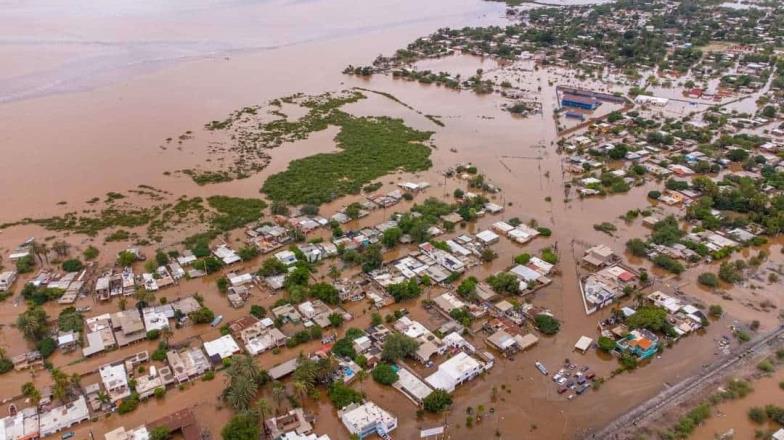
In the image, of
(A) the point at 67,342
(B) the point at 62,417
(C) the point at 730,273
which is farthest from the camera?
(C) the point at 730,273

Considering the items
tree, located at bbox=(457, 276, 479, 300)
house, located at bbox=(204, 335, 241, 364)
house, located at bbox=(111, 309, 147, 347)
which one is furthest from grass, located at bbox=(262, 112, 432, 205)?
house, located at bbox=(204, 335, 241, 364)

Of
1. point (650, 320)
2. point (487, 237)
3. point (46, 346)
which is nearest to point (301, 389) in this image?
point (46, 346)

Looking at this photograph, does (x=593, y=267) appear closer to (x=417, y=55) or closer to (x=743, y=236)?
(x=743, y=236)

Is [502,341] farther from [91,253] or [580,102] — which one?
[580,102]

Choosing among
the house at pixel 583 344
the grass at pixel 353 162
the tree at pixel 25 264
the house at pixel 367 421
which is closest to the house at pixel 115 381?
the house at pixel 367 421

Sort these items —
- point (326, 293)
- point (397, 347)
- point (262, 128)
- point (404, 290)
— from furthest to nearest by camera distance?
point (262, 128), point (404, 290), point (326, 293), point (397, 347)

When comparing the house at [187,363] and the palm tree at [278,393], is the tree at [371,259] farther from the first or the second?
the house at [187,363]

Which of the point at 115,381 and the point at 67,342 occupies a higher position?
the point at 67,342
